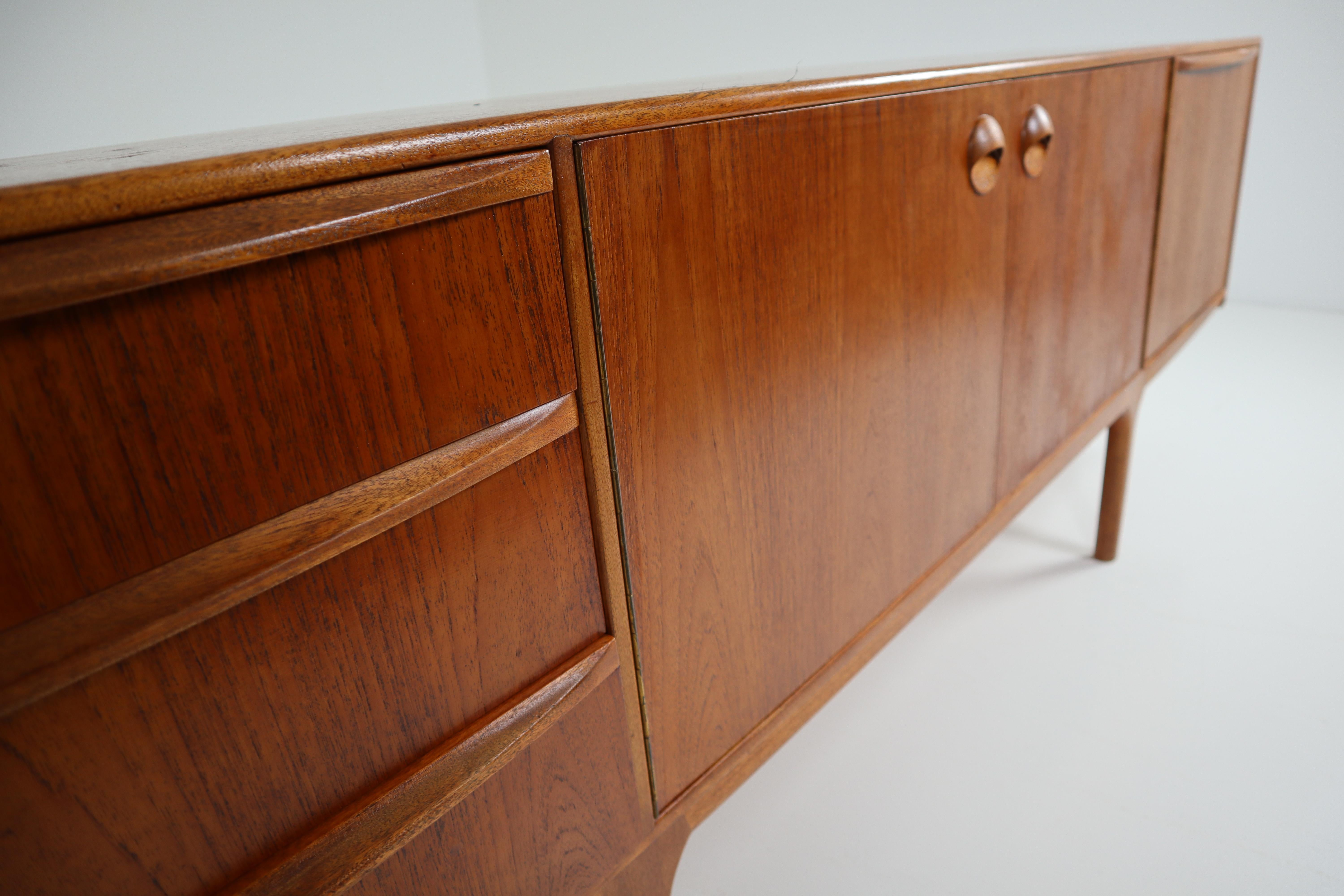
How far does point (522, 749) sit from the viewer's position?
0.56m

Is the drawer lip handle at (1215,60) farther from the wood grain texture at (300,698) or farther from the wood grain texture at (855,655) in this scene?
the wood grain texture at (300,698)

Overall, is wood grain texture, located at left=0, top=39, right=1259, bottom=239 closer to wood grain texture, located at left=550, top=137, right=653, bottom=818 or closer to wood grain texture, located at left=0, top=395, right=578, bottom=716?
wood grain texture, located at left=550, top=137, right=653, bottom=818

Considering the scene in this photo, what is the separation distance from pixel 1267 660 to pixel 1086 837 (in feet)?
1.54

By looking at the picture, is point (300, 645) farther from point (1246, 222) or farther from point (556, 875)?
point (1246, 222)

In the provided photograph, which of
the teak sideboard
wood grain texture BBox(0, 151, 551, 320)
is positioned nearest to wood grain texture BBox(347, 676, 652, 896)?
the teak sideboard

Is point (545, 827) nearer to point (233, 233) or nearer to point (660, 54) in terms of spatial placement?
point (233, 233)

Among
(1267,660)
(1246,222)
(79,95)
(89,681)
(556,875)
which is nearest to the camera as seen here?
(89,681)

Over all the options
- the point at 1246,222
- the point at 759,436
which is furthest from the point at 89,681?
the point at 1246,222

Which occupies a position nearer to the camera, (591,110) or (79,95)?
(591,110)

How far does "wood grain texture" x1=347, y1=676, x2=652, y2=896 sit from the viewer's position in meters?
0.52

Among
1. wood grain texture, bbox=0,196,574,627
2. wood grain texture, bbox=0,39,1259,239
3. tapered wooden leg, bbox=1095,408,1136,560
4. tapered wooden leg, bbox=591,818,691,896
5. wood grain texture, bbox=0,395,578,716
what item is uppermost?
wood grain texture, bbox=0,39,1259,239

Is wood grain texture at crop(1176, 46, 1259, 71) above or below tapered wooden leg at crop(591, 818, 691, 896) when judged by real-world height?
above

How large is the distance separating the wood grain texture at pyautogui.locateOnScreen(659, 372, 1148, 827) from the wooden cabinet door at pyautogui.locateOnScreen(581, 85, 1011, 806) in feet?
Answer: 0.05

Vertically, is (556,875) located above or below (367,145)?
below
